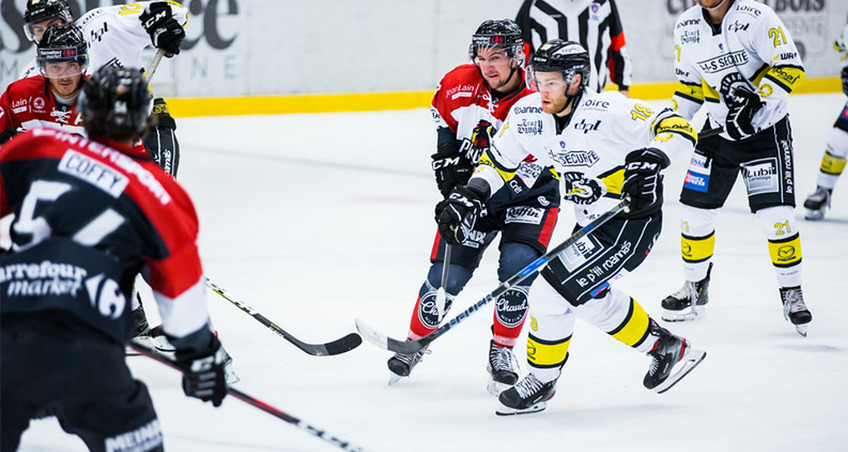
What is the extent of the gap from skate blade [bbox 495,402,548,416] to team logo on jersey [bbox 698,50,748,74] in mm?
1628

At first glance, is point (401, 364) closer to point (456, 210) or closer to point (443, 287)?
point (443, 287)

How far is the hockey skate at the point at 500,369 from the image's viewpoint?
3.39 m

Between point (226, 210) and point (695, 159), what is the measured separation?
9.49ft

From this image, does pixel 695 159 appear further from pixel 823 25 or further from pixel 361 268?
pixel 823 25

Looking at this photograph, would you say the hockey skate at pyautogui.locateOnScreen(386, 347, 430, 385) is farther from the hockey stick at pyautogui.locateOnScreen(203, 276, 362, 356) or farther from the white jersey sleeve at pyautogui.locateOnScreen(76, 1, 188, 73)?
the white jersey sleeve at pyautogui.locateOnScreen(76, 1, 188, 73)

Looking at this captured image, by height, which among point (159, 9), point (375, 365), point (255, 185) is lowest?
point (255, 185)

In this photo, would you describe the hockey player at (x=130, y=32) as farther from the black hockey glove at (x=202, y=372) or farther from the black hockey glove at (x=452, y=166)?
the black hockey glove at (x=202, y=372)

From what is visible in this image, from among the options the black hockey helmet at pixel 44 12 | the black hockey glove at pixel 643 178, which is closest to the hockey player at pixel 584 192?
the black hockey glove at pixel 643 178

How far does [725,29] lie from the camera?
13.6ft

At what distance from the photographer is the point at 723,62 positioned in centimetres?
418

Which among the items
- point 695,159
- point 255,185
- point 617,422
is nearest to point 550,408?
point 617,422

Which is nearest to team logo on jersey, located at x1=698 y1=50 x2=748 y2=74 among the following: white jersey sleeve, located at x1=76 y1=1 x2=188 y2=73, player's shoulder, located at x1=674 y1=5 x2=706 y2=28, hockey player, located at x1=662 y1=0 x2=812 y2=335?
hockey player, located at x1=662 y1=0 x2=812 y2=335

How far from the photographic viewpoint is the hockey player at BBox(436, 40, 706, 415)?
10.2ft

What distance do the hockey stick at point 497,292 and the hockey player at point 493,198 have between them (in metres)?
0.11
